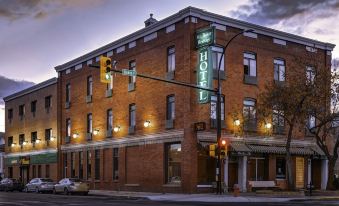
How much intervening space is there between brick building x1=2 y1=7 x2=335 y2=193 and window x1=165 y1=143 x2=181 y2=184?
0.07 m

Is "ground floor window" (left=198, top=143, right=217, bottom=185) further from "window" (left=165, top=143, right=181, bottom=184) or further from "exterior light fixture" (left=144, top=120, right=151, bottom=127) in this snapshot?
"exterior light fixture" (left=144, top=120, right=151, bottom=127)

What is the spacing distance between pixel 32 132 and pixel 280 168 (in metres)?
33.2

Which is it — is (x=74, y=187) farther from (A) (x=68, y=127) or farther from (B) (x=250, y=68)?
(B) (x=250, y=68)

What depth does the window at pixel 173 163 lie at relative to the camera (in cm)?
4097

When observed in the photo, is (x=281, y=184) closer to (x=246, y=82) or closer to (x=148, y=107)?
(x=246, y=82)

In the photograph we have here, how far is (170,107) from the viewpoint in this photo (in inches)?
1666

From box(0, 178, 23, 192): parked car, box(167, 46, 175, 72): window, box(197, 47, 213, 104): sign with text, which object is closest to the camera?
box(197, 47, 213, 104): sign with text

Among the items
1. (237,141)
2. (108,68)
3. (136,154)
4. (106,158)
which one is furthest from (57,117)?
(108,68)

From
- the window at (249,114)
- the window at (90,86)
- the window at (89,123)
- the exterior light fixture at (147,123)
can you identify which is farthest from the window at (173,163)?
the window at (90,86)

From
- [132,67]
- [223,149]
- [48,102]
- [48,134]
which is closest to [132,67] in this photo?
[132,67]

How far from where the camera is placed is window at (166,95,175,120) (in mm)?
41906

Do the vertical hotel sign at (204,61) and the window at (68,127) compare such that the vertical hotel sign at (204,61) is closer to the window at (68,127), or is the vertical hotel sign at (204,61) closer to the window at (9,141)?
the window at (68,127)

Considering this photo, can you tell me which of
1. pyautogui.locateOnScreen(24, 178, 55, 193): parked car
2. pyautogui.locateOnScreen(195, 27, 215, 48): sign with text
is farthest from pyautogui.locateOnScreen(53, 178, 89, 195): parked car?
pyautogui.locateOnScreen(195, 27, 215, 48): sign with text

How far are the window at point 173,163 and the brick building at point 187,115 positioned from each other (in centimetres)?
7
